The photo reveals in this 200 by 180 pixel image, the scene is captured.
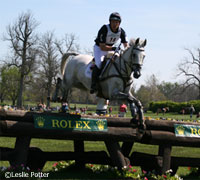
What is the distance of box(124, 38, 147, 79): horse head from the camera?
25.3 ft

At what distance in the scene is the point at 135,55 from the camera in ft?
25.8

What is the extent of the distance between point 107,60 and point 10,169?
3.34 metres

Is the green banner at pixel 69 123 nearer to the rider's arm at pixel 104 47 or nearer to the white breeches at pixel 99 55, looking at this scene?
the white breeches at pixel 99 55

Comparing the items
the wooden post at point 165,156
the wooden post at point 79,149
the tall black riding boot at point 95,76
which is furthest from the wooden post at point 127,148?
the tall black riding boot at point 95,76

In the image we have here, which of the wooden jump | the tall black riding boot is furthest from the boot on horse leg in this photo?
the tall black riding boot

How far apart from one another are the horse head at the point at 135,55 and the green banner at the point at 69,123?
4.57 feet

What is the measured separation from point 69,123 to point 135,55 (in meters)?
2.09

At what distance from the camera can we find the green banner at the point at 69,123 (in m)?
7.62

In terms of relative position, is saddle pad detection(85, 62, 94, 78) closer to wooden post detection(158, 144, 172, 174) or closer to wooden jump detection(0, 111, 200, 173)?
wooden jump detection(0, 111, 200, 173)

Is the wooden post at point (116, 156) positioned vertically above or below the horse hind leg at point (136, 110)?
below

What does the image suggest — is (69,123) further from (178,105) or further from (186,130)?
(178,105)

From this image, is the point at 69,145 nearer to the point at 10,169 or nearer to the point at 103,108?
the point at 103,108

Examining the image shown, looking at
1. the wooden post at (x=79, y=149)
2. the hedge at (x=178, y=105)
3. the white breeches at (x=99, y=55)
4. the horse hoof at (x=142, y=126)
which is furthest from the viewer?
the hedge at (x=178, y=105)

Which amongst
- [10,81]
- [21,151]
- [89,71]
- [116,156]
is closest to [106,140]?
[116,156]
